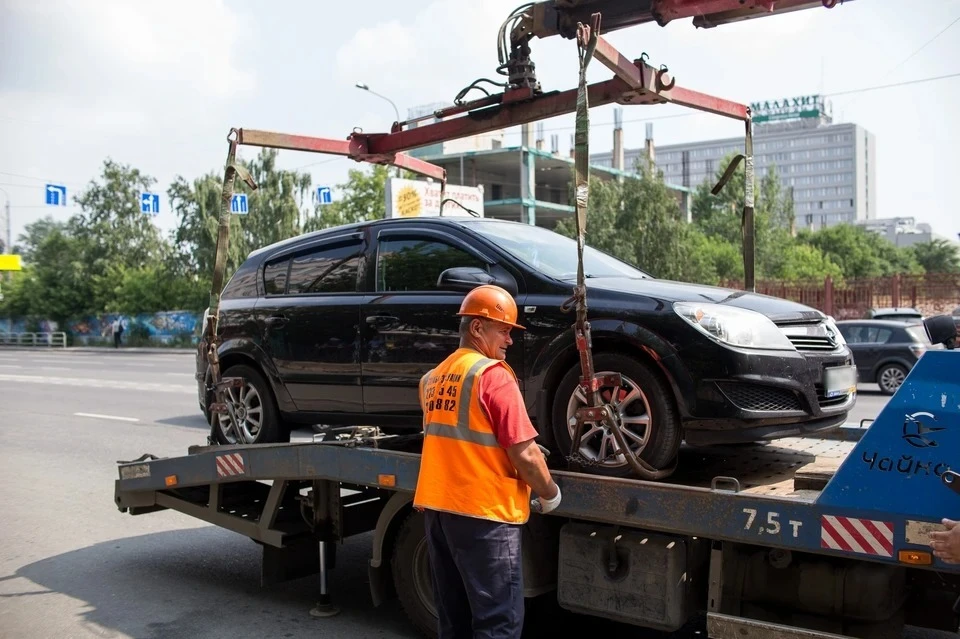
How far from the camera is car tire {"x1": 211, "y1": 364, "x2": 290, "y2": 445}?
247 inches

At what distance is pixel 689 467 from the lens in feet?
15.9

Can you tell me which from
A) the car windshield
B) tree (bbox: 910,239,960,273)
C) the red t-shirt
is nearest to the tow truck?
the car windshield

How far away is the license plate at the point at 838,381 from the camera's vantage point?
4.52 metres

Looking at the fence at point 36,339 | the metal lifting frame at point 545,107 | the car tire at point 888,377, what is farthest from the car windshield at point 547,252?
the fence at point 36,339

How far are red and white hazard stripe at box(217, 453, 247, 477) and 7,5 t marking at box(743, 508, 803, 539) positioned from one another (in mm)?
3174

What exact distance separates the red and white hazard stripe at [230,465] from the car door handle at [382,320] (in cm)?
116

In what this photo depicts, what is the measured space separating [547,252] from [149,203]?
32.8m

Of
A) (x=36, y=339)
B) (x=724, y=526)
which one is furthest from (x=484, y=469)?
(x=36, y=339)

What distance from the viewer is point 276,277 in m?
6.45

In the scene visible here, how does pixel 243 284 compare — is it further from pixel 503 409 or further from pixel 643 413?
pixel 503 409

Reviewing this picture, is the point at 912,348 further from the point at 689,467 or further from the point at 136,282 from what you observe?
the point at 136,282

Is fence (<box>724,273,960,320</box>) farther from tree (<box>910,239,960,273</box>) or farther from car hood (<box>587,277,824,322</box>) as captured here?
tree (<box>910,239,960,273</box>)

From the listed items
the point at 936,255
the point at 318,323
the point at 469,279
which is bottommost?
the point at 318,323

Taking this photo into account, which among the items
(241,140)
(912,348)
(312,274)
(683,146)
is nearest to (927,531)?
(312,274)
